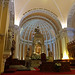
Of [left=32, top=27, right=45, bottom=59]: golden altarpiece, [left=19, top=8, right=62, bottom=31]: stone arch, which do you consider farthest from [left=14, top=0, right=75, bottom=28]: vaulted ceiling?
[left=32, top=27, right=45, bottom=59]: golden altarpiece

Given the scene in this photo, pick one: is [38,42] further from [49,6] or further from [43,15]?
[49,6]

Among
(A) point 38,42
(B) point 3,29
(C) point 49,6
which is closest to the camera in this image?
(B) point 3,29

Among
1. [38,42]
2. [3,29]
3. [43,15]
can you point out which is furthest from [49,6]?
[3,29]

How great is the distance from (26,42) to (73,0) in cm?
1114

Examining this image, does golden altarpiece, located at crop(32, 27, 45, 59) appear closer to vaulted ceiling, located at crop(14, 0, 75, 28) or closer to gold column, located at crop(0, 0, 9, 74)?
vaulted ceiling, located at crop(14, 0, 75, 28)

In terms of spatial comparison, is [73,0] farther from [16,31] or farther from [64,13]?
[16,31]

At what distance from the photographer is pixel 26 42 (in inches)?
729

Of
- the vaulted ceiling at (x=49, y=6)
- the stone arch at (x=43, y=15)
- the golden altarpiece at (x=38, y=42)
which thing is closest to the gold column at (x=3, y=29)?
the vaulted ceiling at (x=49, y=6)

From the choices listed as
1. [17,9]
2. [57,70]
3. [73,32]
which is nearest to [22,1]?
[17,9]

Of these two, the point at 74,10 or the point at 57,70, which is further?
Result: the point at 74,10

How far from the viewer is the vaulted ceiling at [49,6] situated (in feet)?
39.0

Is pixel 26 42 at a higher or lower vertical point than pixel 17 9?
lower

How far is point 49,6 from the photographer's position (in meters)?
13.1

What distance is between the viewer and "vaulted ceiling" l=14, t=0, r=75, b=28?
468 inches
